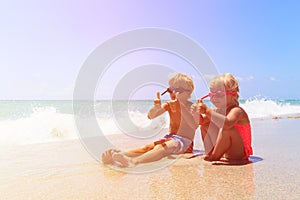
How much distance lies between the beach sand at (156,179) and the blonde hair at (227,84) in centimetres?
101

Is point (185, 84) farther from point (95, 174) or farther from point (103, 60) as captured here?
point (103, 60)

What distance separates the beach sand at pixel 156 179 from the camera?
240 cm

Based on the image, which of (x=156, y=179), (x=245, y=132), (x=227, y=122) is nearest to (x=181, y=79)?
(x=227, y=122)

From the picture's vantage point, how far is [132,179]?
291cm

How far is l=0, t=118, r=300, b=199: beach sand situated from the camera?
240cm

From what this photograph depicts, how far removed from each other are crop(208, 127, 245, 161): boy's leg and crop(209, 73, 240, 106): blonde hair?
0.44m

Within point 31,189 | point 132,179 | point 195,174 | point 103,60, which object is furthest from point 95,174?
point 103,60

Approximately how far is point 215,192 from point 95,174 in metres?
1.45

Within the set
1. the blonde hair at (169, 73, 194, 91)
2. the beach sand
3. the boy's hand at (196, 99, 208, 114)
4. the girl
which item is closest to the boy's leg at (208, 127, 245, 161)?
the girl

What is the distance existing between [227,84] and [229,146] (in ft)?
2.75

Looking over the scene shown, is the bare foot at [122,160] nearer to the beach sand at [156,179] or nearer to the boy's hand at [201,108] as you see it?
the beach sand at [156,179]

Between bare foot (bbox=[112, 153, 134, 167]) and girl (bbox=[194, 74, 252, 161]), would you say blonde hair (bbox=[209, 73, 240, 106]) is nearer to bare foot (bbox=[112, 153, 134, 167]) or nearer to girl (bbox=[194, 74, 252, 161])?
girl (bbox=[194, 74, 252, 161])

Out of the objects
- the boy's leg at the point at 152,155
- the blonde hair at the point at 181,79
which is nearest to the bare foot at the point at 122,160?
the boy's leg at the point at 152,155

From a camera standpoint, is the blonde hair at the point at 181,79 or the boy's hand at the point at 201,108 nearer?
the boy's hand at the point at 201,108
